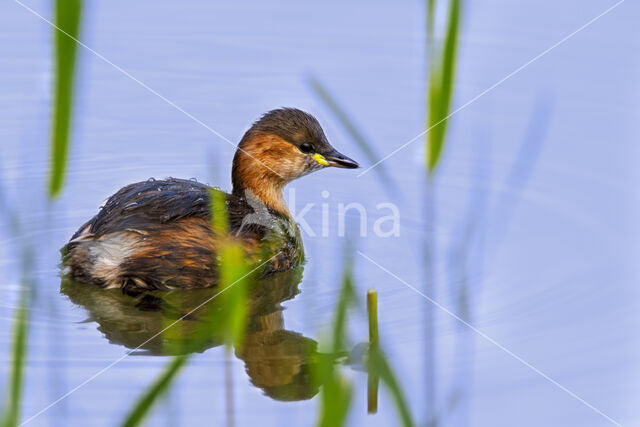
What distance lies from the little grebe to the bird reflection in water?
74 millimetres

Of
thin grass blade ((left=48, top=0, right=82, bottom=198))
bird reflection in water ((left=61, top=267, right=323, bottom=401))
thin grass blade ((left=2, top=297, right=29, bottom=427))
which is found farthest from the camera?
bird reflection in water ((left=61, top=267, right=323, bottom=401))

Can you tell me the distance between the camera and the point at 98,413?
4086 mm

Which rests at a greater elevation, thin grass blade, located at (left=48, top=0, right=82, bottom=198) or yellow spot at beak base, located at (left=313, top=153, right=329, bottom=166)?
thin grass blade, located at (left=48, top=0, right=82, bottom=198)

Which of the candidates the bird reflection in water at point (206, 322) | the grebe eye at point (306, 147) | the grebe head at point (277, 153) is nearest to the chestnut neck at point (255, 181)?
the grebe head at point (277, 153)

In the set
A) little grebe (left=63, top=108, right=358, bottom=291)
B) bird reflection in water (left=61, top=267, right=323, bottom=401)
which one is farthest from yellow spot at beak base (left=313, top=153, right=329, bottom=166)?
bird reflection in water (left=61, top=267, right=323, bottom=401)

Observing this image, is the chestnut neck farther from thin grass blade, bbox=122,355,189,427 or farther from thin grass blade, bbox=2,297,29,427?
thin grass blade, bbox=122,355,189,427

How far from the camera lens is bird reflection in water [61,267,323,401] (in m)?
4.53

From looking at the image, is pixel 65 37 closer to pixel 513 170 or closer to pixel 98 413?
pixel 98 413

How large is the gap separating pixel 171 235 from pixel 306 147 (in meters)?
1.24

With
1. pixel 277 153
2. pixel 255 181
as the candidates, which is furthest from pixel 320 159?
pixel 255 181

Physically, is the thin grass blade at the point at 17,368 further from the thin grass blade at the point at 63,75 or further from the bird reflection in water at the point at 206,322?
the bird reflection in water at the point at 206,322

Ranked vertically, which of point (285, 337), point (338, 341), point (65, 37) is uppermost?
point (65, 37)

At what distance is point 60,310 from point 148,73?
337 centimetres

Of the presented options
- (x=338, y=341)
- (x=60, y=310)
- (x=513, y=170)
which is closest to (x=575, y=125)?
(x=513, y=170)
